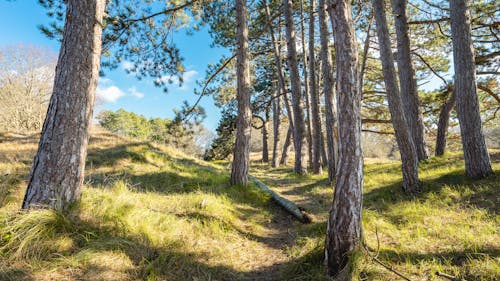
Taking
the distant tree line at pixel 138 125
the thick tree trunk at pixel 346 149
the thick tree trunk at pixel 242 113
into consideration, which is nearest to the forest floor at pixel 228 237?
the thick tree trunk at pixel 346 149

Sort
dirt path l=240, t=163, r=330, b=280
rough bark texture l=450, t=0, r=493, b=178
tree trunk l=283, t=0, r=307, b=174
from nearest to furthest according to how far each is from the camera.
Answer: dirt path l=240, t=163, r=330, b=280 → rough bark texture l=450, t=0, r=493, b=178 → tree trunk l=283, t=0, r=307, b=174

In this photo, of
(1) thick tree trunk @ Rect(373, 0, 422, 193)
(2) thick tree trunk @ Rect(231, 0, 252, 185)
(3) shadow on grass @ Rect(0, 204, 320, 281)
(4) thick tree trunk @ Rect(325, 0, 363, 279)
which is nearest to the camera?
(3) shadow on grass @ Rect(0, 204, 320, 281)

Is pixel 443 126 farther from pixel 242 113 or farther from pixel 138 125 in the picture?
pixel 138 125

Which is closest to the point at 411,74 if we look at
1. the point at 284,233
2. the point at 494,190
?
the point at 494,190

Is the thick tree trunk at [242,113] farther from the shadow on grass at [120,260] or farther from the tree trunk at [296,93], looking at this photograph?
the tree trunk at [296,93]

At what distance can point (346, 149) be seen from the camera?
245cm

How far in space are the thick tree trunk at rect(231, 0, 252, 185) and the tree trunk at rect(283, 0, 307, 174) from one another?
3950mm

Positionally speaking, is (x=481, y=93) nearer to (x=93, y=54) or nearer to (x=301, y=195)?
(x=301, y=195)

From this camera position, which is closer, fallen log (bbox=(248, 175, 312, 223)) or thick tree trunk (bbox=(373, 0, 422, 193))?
fallen log (bbox=(248, 175, 312, 223))

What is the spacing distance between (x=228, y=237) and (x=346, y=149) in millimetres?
2117

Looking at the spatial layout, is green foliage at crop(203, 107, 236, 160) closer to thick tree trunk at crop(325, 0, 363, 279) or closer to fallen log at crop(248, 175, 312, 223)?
fallen log at crop(248, 175, 312, 223)

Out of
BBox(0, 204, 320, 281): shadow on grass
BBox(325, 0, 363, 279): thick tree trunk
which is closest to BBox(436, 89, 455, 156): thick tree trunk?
BBox(325, 0, 363, 279): thick tree trunk

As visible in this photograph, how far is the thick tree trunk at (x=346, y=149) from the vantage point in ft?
7.88

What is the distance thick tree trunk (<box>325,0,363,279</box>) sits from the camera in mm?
2400
